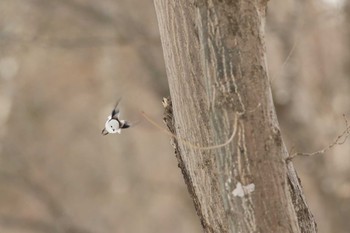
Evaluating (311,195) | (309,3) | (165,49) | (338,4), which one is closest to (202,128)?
(165,49)

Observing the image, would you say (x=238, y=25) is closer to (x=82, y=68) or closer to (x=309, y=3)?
(x=309, y=3)

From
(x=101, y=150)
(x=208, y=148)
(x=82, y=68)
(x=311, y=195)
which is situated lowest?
(x=208, y=148)

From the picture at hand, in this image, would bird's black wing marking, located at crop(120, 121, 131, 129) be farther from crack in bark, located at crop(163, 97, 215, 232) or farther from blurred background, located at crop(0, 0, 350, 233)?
blurred background, located at crop(0, 0, 350, 233)

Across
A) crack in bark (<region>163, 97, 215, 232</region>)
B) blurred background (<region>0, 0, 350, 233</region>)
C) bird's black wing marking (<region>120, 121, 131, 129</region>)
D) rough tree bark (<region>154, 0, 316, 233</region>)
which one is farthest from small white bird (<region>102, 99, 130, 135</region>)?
blurred background (<region>0, 0, 350, 233</region>)

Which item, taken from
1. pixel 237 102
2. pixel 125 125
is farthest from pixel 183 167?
pixel 237 102

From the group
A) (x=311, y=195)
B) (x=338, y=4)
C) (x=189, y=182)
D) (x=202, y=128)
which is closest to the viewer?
(x=202, y=128)

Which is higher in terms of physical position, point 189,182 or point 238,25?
point 238,25
